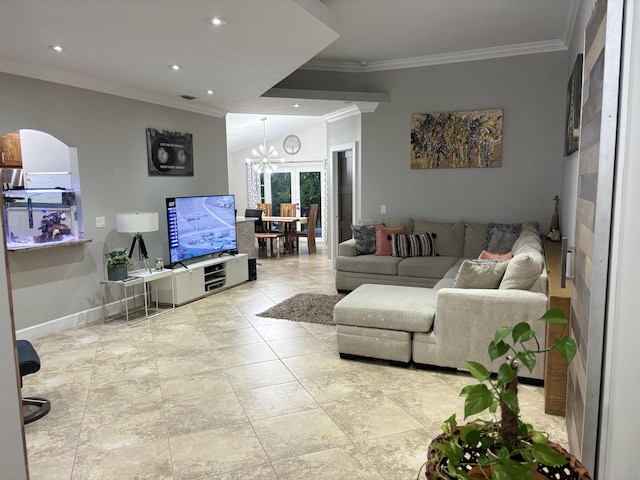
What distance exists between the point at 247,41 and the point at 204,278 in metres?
3.18

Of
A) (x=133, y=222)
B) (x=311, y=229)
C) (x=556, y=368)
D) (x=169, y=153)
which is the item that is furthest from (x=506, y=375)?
(x=311, y=229)

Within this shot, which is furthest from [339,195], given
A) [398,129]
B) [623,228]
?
[623,228]

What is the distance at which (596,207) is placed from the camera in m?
1.60

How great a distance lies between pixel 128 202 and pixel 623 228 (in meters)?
4.93

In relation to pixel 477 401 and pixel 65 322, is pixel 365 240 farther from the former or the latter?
pixel 477 401

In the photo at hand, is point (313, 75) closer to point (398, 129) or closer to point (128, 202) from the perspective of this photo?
point (398, 129)

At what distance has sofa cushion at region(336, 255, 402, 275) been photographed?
5605 mm

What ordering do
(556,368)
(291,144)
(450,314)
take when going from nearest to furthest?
1. (556,368)
2. (450,314)
3. (291,144)

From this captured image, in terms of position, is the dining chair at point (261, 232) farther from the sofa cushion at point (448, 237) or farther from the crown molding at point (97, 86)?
the sofa cushion at point (448, 237)

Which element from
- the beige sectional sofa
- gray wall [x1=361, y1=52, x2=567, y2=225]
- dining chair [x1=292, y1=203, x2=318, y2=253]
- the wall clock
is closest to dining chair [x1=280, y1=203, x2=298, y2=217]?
dining chair [x1=292, y1=203, x2=318, y2=253]

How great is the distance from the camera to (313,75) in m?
6.28

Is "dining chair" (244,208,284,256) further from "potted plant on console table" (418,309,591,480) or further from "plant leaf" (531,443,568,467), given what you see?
"plant leaf" (531,443,568,467)

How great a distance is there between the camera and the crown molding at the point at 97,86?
3.96 m

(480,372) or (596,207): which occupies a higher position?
(596,207)
